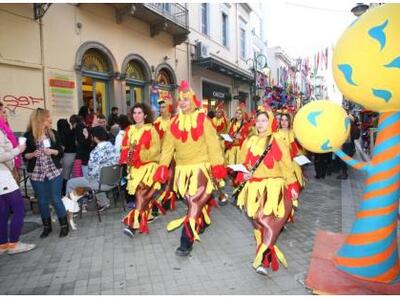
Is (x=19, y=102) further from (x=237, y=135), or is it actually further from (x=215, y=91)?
(x=215, y=91)

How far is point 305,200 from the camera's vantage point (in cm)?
686

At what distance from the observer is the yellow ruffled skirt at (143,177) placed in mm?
4855

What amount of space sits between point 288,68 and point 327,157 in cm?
3138

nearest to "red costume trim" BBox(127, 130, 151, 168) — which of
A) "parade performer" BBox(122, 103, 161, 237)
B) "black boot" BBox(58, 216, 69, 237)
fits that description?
"parade performer" BBox(122, 103, 161, 237)

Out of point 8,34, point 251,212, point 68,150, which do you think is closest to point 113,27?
point 8,34

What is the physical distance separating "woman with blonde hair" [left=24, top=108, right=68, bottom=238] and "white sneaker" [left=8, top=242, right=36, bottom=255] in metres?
0.42

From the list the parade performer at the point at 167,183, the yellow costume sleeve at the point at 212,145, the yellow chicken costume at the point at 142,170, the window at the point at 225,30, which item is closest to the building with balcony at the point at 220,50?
the window at the point at 225,30

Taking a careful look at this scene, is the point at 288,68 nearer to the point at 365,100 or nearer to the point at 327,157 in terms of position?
the point at 327,157

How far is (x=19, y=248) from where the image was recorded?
4.46m

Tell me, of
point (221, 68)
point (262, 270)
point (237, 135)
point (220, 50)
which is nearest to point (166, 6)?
point (221, 68)

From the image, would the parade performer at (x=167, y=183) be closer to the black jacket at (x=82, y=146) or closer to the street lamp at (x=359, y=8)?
the black jacket at (x=82, y=146)

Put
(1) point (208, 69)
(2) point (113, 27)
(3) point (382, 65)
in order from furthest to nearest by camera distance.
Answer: (1) point (208, 69) < (2) point (113, 27) < (3) point (382, 65)

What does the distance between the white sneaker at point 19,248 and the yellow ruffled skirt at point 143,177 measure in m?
1.43

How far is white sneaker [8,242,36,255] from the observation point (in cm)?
442
